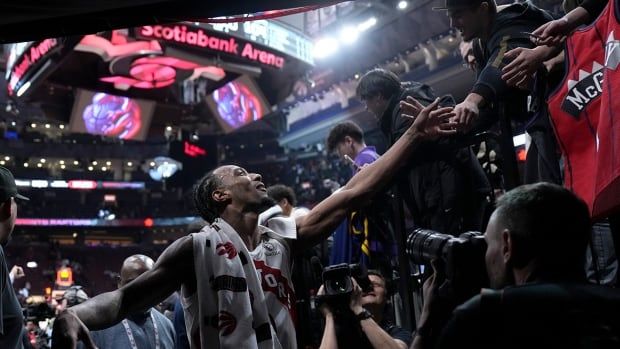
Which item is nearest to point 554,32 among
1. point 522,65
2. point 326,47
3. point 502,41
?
point 522,65

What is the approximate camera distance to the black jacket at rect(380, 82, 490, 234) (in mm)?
3195

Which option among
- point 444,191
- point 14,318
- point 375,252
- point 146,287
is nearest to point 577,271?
point 444,191

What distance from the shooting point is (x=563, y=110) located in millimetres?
2562

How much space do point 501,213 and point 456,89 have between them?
18259mm

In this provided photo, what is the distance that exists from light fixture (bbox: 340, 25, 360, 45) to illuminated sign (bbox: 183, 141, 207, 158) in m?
7.11

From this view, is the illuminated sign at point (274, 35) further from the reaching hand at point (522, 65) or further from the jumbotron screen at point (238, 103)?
the reaching hand at point (522, 65)

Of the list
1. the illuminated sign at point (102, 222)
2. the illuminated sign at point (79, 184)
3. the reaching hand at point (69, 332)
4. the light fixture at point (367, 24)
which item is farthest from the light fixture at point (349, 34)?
the reaching hand at point (69, 332)

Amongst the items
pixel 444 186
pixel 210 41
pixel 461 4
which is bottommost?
pixel 444 186

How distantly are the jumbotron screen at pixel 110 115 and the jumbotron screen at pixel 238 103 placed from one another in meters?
1.80

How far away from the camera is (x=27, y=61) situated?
1147cm

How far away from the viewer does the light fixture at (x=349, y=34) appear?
23.8 metres

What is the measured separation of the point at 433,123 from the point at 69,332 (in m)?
1.92

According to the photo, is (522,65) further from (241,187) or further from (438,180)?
(241,187)

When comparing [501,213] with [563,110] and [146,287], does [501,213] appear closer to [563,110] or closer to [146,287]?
[563,110]
